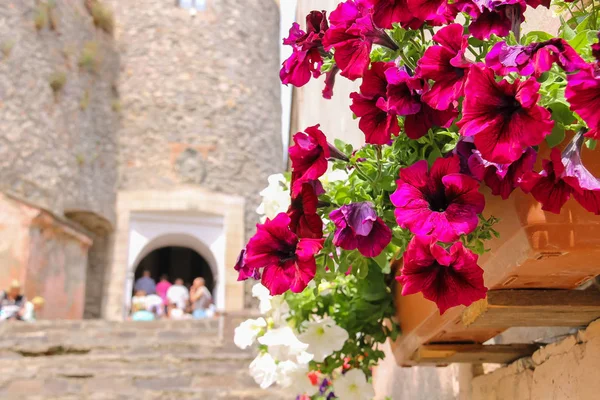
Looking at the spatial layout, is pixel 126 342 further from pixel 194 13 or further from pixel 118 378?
pixel 194 13

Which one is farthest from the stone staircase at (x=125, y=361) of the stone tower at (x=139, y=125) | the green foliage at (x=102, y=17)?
the green foliage at (x=102, y=17)

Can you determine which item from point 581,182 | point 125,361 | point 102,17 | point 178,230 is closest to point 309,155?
point 581,182

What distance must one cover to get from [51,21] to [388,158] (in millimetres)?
12810

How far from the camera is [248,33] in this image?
14.9 meters

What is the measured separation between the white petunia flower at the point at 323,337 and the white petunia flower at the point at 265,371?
174 millimetres

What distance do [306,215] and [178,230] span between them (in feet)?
42.2

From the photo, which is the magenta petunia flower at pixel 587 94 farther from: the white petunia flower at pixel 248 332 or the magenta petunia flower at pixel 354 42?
the white petunia flower at pixel 248 332

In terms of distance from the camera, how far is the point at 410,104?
32.7 inches

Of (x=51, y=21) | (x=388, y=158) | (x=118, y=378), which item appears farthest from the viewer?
(x=51, y=21)

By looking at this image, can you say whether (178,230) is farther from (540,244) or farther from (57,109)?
(540,244)

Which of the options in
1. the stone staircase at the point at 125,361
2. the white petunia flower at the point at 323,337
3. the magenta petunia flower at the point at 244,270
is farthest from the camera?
the stone staircase at the point at 125,361

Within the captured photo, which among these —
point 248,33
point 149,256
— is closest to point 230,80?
point 248,33

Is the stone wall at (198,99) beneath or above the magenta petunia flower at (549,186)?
above

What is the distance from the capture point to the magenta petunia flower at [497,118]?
690 mm
